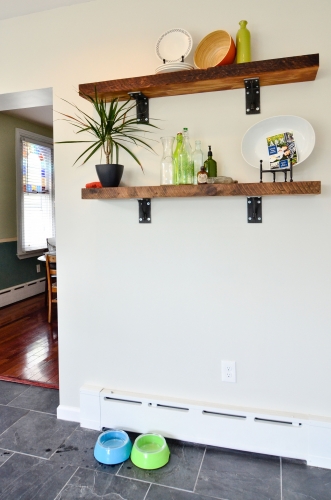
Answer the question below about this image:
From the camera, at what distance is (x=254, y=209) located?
1.79 metres

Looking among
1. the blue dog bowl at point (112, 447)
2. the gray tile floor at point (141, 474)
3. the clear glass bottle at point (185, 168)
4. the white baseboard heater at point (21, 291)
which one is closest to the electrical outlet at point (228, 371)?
the gray tile floor at point (141, 474)

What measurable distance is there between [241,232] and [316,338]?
0.66m

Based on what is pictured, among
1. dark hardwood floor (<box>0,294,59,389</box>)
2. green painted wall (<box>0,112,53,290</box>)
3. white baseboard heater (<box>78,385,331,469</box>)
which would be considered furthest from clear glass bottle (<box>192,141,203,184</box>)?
green painted wall (<box>0,112,53,290</box>)

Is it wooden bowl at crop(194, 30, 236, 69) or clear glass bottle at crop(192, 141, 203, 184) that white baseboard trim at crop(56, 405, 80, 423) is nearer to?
clear glass bottle at crop(192, 141, 203, 184)

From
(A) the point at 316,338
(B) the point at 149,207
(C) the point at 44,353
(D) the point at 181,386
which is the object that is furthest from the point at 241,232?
(C) the point at 44,353

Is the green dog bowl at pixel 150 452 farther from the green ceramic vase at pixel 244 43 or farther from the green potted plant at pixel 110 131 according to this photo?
the green ceramic vase at pixel 244 43

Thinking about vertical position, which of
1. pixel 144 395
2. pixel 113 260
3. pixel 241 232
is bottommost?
pixel 144 395

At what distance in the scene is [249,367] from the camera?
6.11 ft

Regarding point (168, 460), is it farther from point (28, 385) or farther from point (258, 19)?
point (258, 19)

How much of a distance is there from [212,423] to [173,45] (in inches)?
79.7

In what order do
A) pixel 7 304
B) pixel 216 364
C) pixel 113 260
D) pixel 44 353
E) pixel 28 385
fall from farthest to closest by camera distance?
pixel 7 304
pixel 44 353
pixel 28 385
pixel 113 260
pixel 216 364

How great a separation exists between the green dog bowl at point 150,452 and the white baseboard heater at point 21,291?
334 centimetres

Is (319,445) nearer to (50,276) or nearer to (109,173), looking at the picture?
(109,173)

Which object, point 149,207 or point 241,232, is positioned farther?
point 149,207
